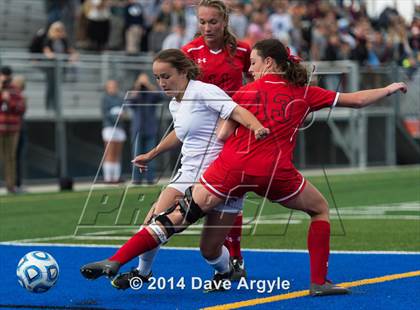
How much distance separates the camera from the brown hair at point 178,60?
8.16 m

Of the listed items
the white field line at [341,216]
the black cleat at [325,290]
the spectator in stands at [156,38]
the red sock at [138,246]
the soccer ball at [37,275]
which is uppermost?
the red sock at [138,246]

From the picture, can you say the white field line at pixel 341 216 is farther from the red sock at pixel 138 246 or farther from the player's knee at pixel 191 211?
A: the player's knee at pixel 191 211

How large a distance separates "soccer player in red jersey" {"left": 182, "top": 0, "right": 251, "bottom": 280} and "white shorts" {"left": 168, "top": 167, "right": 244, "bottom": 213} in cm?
111

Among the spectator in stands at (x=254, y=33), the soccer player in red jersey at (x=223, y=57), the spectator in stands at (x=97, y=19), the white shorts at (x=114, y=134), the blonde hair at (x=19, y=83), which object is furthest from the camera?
the spectator in stands at (x=97, y=19)

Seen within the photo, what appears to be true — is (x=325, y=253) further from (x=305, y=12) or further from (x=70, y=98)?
(x=305, y=12)

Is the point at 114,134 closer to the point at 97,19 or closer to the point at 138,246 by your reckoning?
the point at 97,19

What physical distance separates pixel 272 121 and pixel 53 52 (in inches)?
621

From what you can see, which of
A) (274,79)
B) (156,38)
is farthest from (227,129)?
(156,38)

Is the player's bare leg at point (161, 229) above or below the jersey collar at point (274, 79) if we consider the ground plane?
below

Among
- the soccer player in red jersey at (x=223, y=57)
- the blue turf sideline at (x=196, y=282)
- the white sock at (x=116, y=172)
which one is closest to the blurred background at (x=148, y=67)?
the white sock at (x=116, y=172)

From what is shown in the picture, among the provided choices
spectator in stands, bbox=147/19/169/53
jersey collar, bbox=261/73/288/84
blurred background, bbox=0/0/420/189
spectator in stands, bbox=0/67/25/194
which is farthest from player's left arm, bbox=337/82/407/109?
spectator in stands, bbox=147/19/169/53

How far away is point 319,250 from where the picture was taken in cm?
802

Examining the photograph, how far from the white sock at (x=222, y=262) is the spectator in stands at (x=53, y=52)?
14.6 metres

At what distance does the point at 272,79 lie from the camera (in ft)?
26.2
